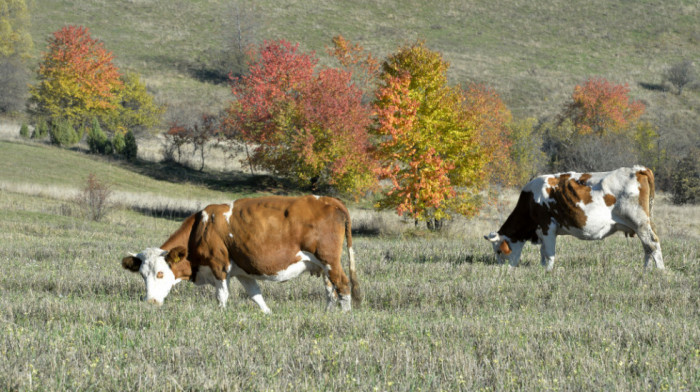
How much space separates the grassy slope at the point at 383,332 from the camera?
16.8 ft

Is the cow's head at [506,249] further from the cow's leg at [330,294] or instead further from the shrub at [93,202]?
the shrub at [93,202]

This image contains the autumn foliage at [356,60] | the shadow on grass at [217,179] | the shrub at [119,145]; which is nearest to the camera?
the shadow on grass at [217,179]

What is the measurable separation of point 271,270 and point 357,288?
3.92 feet

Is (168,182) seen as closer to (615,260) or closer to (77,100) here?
(77,100)

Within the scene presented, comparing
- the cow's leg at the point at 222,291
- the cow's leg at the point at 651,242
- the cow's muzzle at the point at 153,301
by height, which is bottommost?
the cow's muzzle at the point at 153,301

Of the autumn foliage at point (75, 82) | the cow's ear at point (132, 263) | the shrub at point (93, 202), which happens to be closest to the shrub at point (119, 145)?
the autumn foliage at point (75, 82)

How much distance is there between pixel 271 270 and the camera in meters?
8.39

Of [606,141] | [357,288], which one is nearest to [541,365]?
[357,288]

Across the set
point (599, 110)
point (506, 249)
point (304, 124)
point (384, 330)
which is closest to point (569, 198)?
point (506, 249)

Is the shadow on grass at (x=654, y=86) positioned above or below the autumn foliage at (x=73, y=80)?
above

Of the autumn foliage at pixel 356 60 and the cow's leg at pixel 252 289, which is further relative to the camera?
the autumn foliage at pixel 356 60

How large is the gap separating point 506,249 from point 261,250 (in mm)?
6002

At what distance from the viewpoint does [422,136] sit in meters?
23.6

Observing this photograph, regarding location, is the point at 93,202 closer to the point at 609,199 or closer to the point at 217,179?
the point at 217,179
